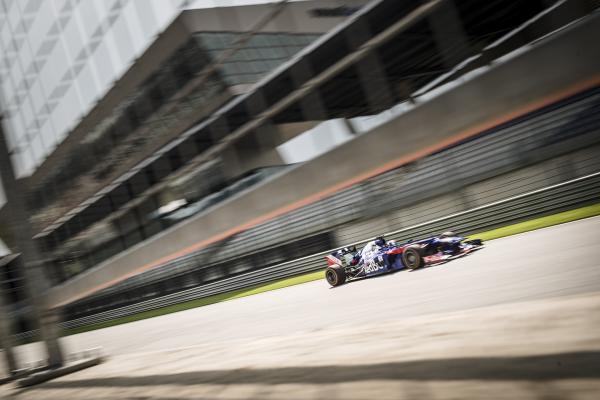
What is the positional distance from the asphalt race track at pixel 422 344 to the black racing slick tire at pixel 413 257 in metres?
0.40

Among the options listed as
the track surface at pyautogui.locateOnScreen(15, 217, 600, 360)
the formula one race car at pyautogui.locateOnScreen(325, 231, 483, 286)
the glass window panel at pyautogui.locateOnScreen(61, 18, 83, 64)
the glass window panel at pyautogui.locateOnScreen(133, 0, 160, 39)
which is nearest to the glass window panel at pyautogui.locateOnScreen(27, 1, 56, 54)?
the glass window panel at pyautogui.locateOnScreen(61, 18, 83, 64)

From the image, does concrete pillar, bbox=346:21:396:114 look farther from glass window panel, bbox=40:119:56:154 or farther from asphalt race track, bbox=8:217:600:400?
glass window panel, bbox=40:119:56:154

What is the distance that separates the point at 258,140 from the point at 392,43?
1914 mm

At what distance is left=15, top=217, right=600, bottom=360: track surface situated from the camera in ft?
17.4

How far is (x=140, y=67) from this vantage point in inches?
265

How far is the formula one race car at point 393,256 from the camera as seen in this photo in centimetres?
940

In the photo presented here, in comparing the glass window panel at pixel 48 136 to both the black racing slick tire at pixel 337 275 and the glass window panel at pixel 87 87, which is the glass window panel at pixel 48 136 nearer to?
the glass window panel at pixel 87 87

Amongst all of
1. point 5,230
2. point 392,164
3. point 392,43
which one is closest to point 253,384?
point 392,164

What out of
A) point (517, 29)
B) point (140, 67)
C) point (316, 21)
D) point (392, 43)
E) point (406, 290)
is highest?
point (140, 67)

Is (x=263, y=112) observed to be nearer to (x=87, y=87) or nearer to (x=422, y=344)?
(x=422, y=344)

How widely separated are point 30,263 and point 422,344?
7.43m

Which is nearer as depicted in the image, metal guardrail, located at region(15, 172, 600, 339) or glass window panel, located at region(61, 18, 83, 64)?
glass window panel, located at region(61, 18, 83, 64)

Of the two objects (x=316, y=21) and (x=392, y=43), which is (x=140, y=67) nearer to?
(x=316, y=21)

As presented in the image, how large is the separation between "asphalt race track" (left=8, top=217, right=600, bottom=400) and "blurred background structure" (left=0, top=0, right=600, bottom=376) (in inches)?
57.2
